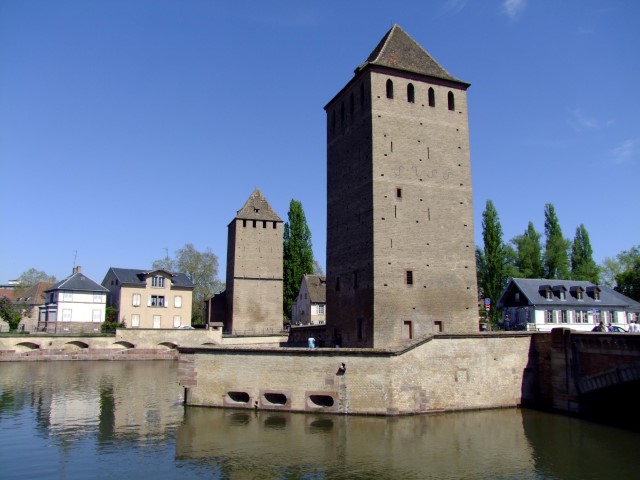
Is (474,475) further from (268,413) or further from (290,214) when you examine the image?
(290,214)

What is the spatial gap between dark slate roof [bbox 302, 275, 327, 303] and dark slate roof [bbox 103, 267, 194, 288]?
1148 cm

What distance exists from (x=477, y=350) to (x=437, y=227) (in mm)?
6322

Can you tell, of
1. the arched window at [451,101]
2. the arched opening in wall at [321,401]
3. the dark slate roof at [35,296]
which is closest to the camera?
the arched opening in wall at [321,401]

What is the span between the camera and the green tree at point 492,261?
49.3m

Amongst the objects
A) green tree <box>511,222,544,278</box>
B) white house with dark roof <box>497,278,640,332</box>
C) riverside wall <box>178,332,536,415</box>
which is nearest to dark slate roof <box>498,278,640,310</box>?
white house with dark roof <box>497,278,640,332</box>

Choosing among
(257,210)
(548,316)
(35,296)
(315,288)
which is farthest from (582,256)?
(35,296)

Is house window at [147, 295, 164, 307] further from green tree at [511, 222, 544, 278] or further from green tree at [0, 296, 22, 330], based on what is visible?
green tree at [511, 222, 544, 278]

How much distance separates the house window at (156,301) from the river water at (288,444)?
87.4 feet

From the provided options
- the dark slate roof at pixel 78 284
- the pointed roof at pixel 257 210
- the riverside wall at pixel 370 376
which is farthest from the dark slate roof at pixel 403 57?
the dark slate roof at pixel 78 284

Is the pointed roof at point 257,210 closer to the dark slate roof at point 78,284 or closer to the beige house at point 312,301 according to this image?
the beige house at point 312,301

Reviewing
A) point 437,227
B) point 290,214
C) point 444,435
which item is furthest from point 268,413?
point 290,214

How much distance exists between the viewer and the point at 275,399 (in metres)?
20.8

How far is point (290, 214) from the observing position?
54719 mm

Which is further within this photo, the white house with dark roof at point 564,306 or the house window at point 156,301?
the house window at point 156,301
